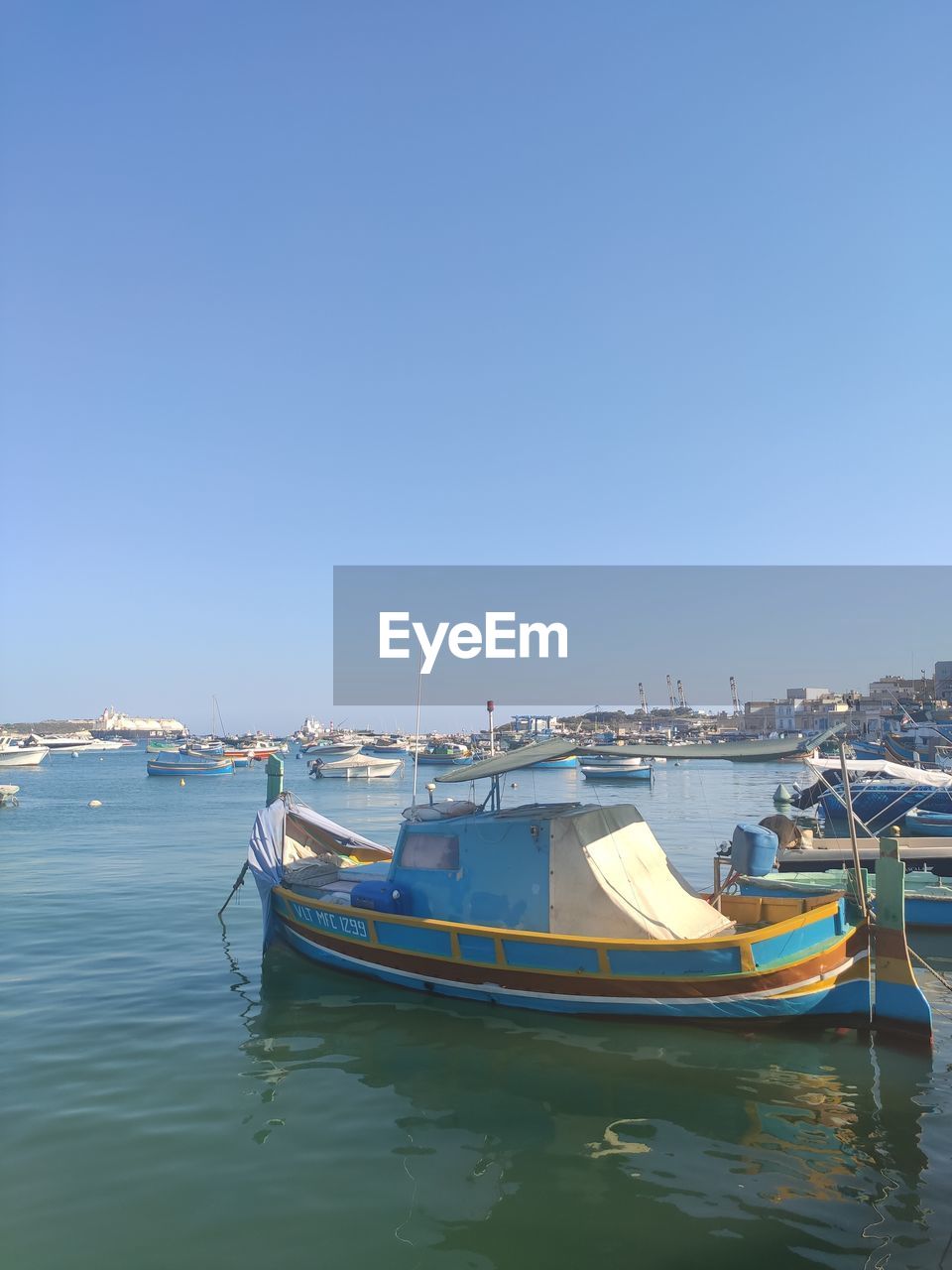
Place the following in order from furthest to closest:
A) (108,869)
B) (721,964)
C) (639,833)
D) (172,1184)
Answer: (108,869) → (639,833) → (721,964) → (172,1184)

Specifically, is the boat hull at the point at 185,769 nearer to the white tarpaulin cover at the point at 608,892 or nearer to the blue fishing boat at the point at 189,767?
the blue fishing boat at the point at 189,767

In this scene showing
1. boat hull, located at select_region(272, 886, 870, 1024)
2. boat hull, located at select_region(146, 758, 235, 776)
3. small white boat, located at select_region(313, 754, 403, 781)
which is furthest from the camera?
boat hull, located at select_region(146, 758, 235, 776)

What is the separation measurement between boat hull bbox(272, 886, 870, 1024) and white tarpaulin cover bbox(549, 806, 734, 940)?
464mm

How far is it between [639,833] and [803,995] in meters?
3.43

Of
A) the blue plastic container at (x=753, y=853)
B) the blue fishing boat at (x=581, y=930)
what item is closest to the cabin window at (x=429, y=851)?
the blue fishing boat at (x=581, y=930)

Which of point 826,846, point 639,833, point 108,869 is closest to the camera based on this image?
point 639,833

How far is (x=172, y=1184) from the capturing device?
7.64 meters

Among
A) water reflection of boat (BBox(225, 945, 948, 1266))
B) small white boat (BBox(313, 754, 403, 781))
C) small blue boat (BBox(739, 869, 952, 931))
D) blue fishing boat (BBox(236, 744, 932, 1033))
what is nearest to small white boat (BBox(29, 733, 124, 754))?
small white boat (BBox(313, 754, 403, 781))

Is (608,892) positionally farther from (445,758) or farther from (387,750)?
(387,750)

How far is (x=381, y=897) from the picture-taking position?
13.3 meters

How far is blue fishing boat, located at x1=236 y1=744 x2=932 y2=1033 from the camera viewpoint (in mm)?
10898

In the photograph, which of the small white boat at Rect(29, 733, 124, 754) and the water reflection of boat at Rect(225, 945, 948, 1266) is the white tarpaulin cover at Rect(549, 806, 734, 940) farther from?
the small white boat at Rect(29, 733, 124, 754)

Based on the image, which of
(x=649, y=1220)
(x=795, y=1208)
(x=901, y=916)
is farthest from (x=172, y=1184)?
(x=901, y=916)

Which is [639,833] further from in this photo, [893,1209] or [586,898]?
[893,1209]
